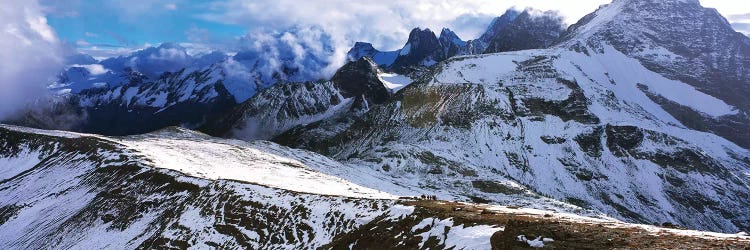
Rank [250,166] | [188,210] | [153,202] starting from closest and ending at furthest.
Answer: [188,210], [153,202], [250,166]

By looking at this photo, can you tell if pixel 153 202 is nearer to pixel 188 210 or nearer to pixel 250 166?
pixel 188 210

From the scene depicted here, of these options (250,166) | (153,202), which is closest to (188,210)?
(153,202)

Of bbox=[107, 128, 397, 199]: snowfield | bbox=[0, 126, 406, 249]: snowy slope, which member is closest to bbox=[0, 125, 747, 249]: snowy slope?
bbox=[0, 126, 406, 249]: snowy slope

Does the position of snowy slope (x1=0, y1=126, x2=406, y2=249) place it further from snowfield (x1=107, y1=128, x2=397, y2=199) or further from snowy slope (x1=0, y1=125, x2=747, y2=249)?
snowfield (x1=107, y1=128, x2=397, y2=199)

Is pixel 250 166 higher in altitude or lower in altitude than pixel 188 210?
lower

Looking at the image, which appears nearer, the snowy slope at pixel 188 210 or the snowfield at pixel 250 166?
the snowy slope at pixel 188 210

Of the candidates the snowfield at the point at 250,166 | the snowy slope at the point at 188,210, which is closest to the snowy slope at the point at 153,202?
the snowy slope at the point at 188,210

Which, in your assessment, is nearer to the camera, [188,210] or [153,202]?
[188,210]

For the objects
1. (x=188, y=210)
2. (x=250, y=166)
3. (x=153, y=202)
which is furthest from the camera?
(x=250, y=166)

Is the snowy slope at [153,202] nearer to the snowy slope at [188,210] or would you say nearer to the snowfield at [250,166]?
the snowy slope at [188,210]

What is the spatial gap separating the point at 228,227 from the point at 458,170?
132 metres

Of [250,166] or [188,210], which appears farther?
[250,166]

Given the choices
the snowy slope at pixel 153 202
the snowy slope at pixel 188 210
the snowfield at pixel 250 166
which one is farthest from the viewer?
the snowfield at pixel 250 166

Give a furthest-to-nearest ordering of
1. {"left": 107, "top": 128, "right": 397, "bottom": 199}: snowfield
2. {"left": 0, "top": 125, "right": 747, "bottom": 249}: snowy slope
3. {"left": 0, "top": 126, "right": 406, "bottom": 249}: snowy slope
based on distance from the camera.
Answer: {"left": 107, "top": 128, "right": 397, "bottom": 199}: snowfield < {"left": 0, "top": 126, "right": 406, "bottom": 249}: snowy slope < {"left": 0, "top": 125, "right": 747, "bottom": 249}: snowy slope
